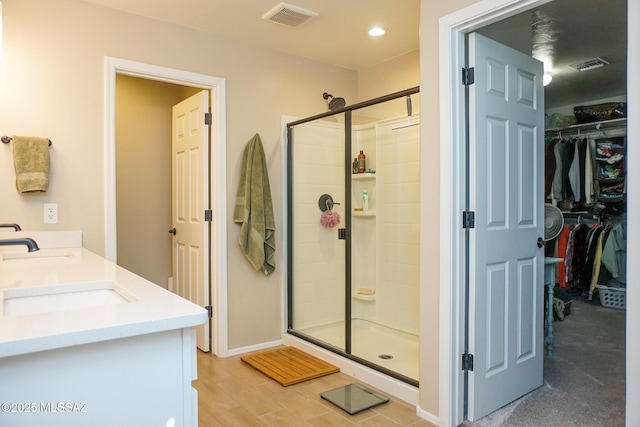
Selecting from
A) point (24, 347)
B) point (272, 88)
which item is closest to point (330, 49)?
point (272, 88)

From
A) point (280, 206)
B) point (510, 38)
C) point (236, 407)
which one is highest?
point (510, 38)

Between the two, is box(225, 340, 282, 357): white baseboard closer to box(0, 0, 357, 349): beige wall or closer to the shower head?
box(0, 0, 357, 349): beige wall

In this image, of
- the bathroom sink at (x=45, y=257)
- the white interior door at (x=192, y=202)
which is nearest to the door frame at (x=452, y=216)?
the bathroom sink at (x=45, y=257)

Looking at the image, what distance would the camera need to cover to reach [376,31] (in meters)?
3.22

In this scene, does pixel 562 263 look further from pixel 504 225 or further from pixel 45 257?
pixel 45 257

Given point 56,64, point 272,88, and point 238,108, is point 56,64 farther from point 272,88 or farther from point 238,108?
point 272,88

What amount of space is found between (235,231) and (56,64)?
1.59 metres

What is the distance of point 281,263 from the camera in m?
3.67

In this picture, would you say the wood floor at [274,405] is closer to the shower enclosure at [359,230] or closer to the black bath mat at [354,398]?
the black bath mat at [354,398]

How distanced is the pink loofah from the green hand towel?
196cm

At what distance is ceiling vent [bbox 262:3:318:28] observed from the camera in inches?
110

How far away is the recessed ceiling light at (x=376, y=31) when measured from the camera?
3.19 metres

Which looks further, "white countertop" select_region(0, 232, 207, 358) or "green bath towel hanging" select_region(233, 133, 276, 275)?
"green bath towel hanging" select_region(233, 133, 276, 275)

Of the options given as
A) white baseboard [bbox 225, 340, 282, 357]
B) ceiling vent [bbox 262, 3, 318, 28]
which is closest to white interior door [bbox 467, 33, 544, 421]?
ceiling vent [bbox 262, 3, 318, 28]
